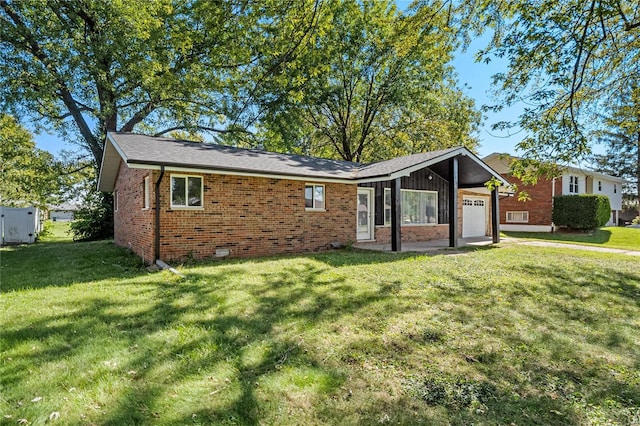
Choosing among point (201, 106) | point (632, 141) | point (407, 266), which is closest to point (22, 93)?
point (201, 106)

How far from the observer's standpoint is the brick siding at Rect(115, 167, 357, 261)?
30.1 feet

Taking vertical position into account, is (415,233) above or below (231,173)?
below

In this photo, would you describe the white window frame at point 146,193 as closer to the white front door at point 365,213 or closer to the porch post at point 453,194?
the white front door at point 365,213

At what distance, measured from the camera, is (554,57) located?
748 centimetres

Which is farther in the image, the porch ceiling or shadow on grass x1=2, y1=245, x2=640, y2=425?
the porch ceiling

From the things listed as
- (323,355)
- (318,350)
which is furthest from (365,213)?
(323,355)

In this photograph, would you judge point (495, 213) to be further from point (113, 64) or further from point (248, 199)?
point (113, 64)

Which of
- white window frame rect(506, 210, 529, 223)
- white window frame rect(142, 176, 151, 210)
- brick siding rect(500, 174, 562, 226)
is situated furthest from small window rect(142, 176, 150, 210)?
white window frame rect(506, 210, 529, 223)

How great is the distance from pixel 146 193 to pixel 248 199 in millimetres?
2839

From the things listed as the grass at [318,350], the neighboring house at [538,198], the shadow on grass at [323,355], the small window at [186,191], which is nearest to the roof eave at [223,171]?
the small window at [186,191]

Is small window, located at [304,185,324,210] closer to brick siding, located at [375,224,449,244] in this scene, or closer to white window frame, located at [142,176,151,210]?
brick siding, located at [375,224,449,244]

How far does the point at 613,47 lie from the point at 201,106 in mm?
18064

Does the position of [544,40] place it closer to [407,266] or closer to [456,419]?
[407,266]

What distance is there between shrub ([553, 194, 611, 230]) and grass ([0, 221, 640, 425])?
1555 centimetres
